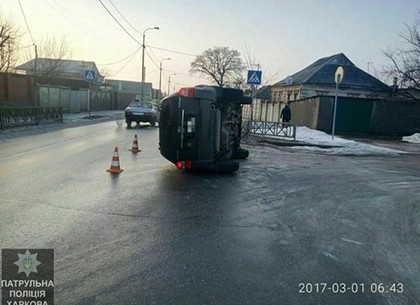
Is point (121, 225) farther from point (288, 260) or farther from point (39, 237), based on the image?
point (288, 260)

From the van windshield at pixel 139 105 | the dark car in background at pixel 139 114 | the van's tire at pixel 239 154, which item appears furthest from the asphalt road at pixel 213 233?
the van windshield at pixel 139 105

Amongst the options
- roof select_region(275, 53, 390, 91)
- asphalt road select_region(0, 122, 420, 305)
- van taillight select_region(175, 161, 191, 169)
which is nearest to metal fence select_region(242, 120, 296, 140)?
asphalt road select_region(0, 122, 420, 305)

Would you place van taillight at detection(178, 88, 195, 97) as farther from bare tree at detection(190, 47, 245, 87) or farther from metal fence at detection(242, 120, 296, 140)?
bare tree at detection(190, 47, 245, 87)

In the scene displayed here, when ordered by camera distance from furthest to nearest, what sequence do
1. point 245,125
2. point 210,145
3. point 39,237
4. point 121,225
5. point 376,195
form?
1. point 245,125
2. point 210,145
3. point 376,195
4. point 121,225
5. point 39,237

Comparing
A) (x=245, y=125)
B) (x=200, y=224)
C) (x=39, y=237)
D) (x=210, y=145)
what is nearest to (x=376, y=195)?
(x=210, y=145)

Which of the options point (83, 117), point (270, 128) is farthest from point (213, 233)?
point (83, 117)

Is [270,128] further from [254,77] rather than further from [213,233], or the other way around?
[213,233]

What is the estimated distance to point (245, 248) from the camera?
14.3 feet

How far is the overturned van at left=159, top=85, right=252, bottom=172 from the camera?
8.04 meters

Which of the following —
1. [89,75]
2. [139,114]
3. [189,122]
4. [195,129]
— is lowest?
[139,114]

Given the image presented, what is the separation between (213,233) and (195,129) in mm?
3604

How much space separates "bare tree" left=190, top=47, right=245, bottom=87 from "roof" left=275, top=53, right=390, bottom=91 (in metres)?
37.3

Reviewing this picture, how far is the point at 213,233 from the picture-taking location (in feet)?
15.8

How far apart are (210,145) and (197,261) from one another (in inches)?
176
